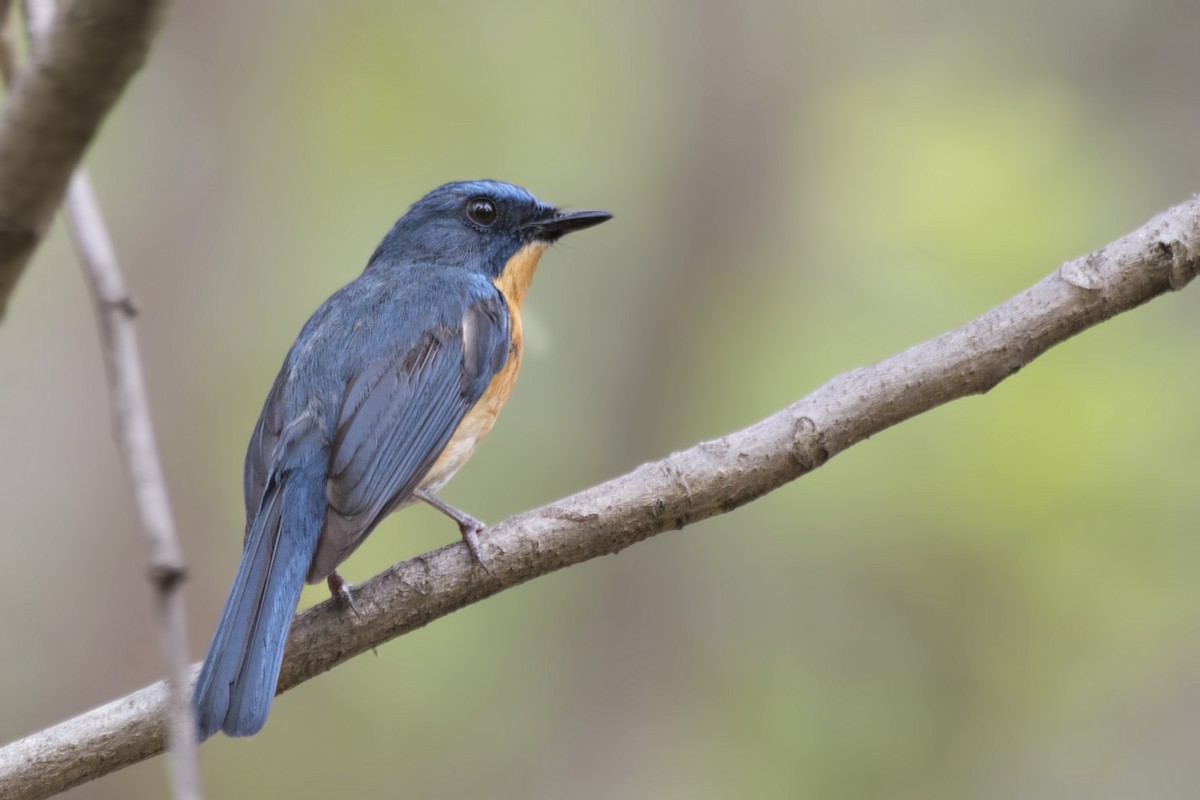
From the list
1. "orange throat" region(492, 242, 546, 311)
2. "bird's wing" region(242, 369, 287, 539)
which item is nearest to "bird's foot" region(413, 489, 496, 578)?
"bird's wing" region(242, 369, 287, 539)

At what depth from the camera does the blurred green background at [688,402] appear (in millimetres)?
6203

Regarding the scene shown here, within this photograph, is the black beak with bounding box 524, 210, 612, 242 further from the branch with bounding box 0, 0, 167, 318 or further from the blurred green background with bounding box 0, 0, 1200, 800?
the branch with bounding box 0, 0, 167, 318

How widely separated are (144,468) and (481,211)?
339 centimetres

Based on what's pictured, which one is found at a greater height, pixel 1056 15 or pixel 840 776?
pixel 1056 15

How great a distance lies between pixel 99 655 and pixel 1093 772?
491cm

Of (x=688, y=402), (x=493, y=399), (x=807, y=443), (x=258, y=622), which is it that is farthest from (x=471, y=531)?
(x=688, y=402)

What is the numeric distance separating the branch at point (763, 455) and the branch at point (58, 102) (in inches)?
62.1

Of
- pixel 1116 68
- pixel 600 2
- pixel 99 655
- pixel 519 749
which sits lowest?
pixel 519 749

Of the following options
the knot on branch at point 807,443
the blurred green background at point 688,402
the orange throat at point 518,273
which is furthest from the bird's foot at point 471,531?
the blurred green background at point 688,402

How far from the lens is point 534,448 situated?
6750 mm

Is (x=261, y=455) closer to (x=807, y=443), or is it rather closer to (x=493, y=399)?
(x=493, y=399)

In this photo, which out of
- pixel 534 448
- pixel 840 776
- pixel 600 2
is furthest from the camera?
pixel 600 2

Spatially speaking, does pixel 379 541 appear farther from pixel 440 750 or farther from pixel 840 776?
pixel 840 776

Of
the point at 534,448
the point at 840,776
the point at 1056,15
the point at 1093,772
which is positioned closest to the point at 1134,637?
A: the point at 1093,772
